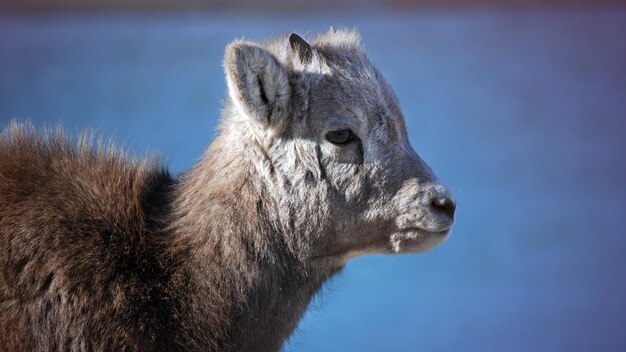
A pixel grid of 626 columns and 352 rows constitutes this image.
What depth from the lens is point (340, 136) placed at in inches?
167

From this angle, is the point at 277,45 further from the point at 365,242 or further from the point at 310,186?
the point at 365,242

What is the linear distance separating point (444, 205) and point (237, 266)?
104cm

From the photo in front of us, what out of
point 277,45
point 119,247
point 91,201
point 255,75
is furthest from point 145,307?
point 277,45

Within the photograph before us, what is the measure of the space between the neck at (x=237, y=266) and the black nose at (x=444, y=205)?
639mm

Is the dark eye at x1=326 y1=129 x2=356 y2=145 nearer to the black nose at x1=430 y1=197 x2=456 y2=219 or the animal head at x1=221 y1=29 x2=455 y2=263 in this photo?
the animal head at x1=221 y1=29 x2=455 y2=263

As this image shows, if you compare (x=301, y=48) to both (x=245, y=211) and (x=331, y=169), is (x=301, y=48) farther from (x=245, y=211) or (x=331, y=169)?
(x=245, y=211)

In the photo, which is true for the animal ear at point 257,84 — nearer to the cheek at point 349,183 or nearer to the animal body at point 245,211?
the animal body at point 245,211

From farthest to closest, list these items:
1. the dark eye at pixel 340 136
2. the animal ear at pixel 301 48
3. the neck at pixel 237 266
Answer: the animal ear at pixel 301 48, the dark eye at pixel 340 136, the neck at pixel 237 266

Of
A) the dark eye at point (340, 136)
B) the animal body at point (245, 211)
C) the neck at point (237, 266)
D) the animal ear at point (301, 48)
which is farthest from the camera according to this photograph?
the animal ear at point (301, 48)

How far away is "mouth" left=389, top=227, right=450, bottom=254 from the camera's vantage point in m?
4.25

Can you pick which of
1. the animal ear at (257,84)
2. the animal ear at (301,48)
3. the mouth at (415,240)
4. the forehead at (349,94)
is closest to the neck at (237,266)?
the animal ear at (257,84)

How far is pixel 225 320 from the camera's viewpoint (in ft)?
13.5

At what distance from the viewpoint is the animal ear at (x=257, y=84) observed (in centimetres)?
406

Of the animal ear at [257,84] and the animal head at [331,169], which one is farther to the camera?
the animal head at [331,169]
